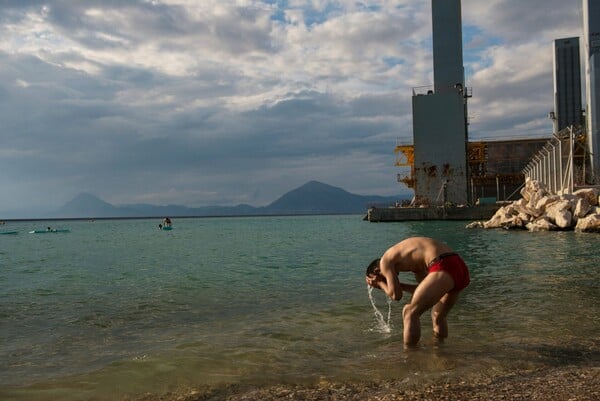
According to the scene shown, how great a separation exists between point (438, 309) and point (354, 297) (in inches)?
172

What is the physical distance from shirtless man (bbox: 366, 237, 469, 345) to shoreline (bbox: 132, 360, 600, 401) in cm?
106

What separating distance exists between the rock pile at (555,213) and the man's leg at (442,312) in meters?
26.9

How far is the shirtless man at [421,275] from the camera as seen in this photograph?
5777mm

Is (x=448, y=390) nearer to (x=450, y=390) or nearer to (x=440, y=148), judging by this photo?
(x=450, y=390)

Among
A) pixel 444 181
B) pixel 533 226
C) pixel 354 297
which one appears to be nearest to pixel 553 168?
pixel 533 226

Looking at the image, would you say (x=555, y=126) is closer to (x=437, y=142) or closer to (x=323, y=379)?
(x=437, y=142)

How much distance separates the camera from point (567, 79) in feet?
280

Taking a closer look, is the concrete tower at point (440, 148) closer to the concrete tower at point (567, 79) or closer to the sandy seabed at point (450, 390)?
the concrete tower at point (567, 79)

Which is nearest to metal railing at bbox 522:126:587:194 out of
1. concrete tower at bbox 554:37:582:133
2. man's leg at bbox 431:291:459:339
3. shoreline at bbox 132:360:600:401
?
man's leg at bbox 431:291:459:339

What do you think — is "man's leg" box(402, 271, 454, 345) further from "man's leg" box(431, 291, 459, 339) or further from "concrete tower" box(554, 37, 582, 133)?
"concrete tower" box(554, 37, 582, 133)

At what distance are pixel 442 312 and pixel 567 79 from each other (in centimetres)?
9266

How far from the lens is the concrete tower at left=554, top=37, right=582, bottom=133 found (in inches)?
3356

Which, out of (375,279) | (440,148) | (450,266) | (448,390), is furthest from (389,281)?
(440,148)

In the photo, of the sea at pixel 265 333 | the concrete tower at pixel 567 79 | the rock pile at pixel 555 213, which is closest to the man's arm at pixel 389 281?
the sea at pixel 265 333
